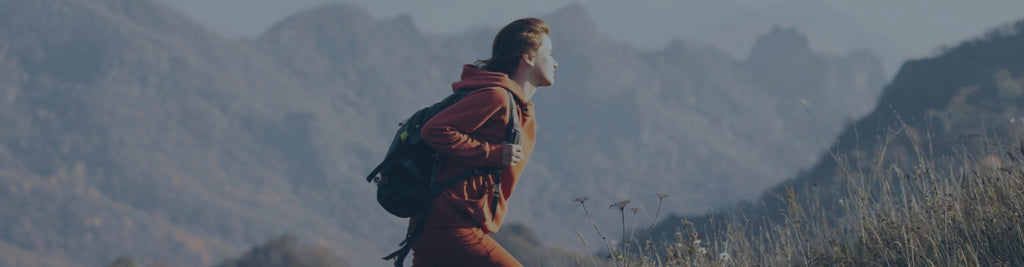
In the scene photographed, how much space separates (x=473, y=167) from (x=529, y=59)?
481mm

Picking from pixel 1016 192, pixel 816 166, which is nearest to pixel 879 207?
pixel 1016 192

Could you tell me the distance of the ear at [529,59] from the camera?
3256mm

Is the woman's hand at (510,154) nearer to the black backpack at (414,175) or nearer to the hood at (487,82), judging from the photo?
the black backpack at (414,175)

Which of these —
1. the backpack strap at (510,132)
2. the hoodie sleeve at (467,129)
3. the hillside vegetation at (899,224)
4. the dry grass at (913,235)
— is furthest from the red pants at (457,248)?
the hillside vegetation at (899,224)

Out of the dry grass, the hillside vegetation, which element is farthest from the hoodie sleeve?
the hillside vegetation

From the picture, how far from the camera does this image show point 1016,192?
406 centimetres

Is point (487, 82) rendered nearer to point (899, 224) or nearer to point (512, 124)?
point (512, 124)

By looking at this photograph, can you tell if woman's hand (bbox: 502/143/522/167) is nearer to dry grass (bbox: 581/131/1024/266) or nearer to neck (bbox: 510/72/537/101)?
neck (bbox: 510/72/537/101)

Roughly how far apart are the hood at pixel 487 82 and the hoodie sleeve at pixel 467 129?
0.05 metres

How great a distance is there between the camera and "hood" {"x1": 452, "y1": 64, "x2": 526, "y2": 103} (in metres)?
3.12

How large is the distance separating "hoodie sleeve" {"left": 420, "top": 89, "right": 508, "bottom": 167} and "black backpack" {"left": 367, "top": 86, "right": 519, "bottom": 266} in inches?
2.4

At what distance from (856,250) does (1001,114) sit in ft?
151

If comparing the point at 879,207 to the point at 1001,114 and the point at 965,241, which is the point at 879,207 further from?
the point at 1001,114

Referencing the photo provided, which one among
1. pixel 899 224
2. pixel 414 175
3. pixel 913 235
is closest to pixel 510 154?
pixel 414 175
